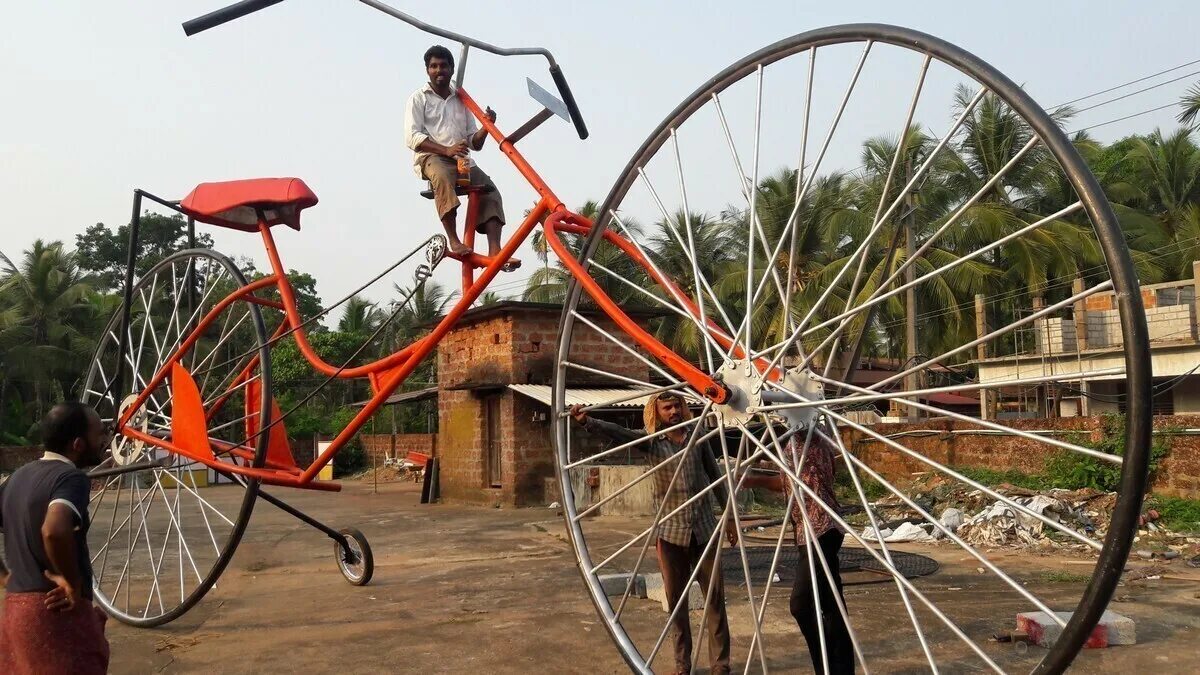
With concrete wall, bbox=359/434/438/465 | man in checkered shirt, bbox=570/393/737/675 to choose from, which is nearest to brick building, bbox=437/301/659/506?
man in checkered shirt, bbox=570/393/737/675

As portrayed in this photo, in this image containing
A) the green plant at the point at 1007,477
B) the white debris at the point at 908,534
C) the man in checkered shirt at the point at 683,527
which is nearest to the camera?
the man in checkered shirt at the point at 683,527

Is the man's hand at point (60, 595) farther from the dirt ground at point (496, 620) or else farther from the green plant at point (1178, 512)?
the green plant at point (1178, 512)

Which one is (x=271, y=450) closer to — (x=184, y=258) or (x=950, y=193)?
(x=184, y=258)

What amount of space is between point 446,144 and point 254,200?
1515 millimetres

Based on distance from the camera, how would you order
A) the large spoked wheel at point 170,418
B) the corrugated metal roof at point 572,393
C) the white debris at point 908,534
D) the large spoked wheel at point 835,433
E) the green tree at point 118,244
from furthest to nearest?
the green tree at point 118,244 → the corrugated metal roof at point 572,393 → the white debris at point 908,534 → the large spoked wheel at point 170,418 → the large spoked wheel at point 835,433

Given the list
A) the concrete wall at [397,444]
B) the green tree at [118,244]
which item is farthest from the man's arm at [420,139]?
the green tree at [118,244]

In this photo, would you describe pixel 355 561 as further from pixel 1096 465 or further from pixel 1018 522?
pixel 1096 465

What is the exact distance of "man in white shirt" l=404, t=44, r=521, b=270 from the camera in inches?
194

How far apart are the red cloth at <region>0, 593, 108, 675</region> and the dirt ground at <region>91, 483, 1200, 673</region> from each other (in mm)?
2010

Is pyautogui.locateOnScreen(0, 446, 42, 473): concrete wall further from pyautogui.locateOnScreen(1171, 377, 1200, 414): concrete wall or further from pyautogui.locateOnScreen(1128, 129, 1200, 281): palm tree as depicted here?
pyautogui.locateOnScreen(1128, 129, 1200, 281): palm tree

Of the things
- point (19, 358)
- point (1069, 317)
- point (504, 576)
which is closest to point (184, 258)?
point (504, 576)

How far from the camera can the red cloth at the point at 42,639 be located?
3.36 metres

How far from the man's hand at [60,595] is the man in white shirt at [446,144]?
230 cm

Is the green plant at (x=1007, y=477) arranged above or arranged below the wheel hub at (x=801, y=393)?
below
